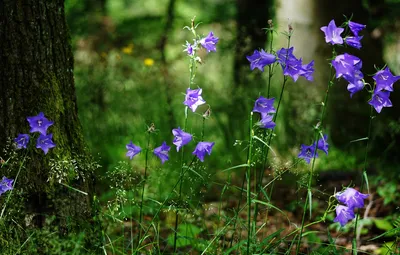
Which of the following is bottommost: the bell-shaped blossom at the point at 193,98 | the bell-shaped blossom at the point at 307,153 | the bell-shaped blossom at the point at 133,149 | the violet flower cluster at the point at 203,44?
the bell-shaped blossom at the point at 307,153

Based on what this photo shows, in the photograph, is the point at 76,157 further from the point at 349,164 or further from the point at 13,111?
the point at 349,164

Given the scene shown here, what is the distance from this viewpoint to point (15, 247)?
236 cm

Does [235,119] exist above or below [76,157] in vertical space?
above

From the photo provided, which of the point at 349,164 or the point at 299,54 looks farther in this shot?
the point at 299,54

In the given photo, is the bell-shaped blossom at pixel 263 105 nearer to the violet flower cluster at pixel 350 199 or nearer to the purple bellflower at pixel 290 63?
the purple bellflower at pixel 290 63

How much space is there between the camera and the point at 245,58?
5770 mm

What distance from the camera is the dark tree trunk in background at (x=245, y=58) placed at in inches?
202

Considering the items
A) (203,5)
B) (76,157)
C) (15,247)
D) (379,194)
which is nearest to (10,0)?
(76,157)

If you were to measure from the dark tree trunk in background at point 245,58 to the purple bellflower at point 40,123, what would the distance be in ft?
8.69

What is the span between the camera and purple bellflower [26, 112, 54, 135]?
2234 mm

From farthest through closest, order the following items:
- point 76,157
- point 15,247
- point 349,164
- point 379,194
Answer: point 349,164 → point 379,194 → point 76,157 → point 15,247

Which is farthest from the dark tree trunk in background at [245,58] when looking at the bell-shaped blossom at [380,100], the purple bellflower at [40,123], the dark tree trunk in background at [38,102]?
the purple bellflower at [40,123]

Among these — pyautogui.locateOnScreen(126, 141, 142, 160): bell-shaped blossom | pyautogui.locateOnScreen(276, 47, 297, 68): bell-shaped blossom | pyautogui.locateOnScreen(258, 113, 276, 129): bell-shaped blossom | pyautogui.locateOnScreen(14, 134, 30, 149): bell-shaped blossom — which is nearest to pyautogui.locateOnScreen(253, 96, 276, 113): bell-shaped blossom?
pyautogui.locateOnScreen(258, 113, 276, 129): bell-shaped blossom

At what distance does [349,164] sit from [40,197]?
3.17m
